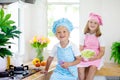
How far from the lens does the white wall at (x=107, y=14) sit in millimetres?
3811

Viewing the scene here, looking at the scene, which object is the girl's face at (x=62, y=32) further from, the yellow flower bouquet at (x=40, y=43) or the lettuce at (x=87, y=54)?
the yellow flower bouquet at (x=40, y=43)

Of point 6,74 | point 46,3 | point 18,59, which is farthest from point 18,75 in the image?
point 46,3

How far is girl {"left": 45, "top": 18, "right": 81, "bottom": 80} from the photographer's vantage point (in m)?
2.33

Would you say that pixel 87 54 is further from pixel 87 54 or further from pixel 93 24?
pixel 93 24


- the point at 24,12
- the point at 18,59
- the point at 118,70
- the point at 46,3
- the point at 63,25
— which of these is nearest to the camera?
the point at 63,25

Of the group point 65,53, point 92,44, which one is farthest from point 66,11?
point 65,53

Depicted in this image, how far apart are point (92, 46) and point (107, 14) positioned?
95cm

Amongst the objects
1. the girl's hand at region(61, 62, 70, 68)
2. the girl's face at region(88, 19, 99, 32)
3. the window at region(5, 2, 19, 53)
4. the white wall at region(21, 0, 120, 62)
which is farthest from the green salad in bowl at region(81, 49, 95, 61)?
the white wall at region(21, 0, 120, 62)

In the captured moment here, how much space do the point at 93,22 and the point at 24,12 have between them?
3.88ft

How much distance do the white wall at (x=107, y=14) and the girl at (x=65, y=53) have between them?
152cm

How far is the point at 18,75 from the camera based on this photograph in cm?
238

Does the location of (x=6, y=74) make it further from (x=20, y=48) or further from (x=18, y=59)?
(x=20, y=48)

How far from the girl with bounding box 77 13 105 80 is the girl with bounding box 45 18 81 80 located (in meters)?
0.53

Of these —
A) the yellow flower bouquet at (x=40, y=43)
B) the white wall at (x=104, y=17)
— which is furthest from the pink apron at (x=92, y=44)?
the white wall at (x=104, y=17)
